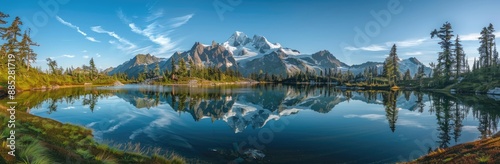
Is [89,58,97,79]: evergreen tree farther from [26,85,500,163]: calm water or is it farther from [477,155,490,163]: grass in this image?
[477,155,490,163]: grass

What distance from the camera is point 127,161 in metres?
13.9

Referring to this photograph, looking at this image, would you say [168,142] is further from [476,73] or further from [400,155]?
[476,73]

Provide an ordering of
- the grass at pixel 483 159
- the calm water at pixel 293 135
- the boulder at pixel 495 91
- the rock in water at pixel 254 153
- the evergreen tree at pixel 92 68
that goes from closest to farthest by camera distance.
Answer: the grass at pixel 483 159 → the rock in water at pixel 254 153 → the calm water at pixel 293 135 → the boulder at pixel 495 91 → the evergreen tree at pixel 92 68

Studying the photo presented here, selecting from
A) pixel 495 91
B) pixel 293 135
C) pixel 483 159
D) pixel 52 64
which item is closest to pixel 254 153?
pixel 293 135

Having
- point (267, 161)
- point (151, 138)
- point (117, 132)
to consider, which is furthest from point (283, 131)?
point (117, 132)

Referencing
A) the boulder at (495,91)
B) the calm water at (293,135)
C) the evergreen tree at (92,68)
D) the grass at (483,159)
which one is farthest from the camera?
the evergreen tree at (92,68)

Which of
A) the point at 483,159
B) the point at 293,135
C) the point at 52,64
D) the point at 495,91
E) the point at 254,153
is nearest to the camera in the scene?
the point at 483,159

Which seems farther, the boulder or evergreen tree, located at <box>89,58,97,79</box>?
evergreen tree, located at <box>89,58,97,79</box>

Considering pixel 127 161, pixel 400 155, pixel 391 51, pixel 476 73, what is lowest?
pixel 400 155

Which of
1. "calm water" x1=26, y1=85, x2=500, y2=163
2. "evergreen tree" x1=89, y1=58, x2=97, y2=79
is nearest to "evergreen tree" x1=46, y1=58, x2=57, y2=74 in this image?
"evergreen tree" x1=89, y1=58, x2=97, y2=79

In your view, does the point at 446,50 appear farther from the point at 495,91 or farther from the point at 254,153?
the point at 254,153

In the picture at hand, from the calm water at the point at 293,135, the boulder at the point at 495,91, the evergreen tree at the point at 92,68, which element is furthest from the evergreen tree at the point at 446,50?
the evergreen tree at the point at 92,68

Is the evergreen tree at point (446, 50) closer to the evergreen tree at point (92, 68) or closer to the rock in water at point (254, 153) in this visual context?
the rock in water at point (254, 153)

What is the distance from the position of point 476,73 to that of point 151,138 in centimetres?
11538
